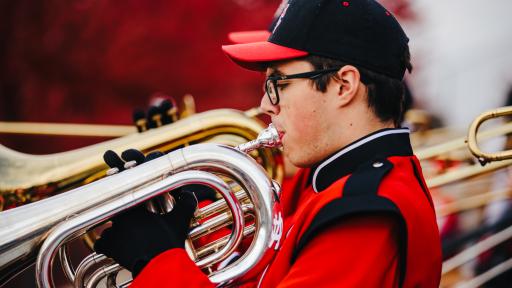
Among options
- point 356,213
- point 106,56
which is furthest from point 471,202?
point 106,56

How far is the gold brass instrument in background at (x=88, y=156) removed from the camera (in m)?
2.25

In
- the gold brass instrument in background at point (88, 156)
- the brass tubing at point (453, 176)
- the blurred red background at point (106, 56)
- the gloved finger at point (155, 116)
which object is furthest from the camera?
the blurred red background at point (106, 56)

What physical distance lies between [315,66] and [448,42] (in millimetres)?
2792

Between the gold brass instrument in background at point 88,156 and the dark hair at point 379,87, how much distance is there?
112 cm

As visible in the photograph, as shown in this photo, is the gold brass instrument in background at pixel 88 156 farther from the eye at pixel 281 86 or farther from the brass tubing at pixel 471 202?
the brass tubing at pixel 471 202

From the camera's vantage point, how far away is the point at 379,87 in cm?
137

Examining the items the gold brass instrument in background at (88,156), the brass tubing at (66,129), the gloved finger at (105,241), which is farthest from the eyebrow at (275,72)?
the brass tubing at (66,129)

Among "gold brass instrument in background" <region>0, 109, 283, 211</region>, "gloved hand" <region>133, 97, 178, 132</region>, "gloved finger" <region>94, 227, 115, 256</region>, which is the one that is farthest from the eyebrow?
"gloved hand" <region>133, 97, 178, 132</region>

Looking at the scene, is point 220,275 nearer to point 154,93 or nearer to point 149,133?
point 149,133

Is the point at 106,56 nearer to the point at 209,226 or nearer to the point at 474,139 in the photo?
the point at 209,226

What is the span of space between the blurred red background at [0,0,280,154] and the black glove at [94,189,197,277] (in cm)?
297

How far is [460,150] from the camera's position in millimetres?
3014

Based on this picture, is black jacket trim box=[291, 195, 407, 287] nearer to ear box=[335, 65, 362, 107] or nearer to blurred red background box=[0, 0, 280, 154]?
ear box=[335, 65, 362, 107]

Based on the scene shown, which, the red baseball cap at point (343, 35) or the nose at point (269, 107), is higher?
the red baseball cap at point (343, 35)
